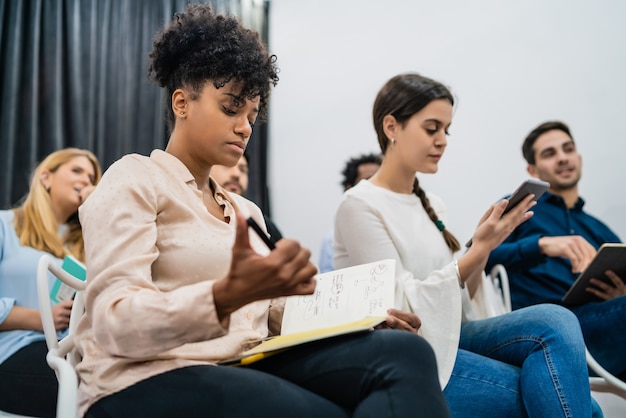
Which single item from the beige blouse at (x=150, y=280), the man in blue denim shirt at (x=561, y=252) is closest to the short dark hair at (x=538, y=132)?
the man in blue denim shirt at (x=561, y=252)

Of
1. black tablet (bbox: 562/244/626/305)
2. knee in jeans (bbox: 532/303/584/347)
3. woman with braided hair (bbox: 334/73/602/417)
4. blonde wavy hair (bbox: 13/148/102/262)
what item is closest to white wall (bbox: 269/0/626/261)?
black tablet (bbox: 562/244/626/305)

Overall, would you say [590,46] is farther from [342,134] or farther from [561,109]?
[342,134]

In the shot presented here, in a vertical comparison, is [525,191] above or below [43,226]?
above

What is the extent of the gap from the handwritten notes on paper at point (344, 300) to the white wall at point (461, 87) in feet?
6.20

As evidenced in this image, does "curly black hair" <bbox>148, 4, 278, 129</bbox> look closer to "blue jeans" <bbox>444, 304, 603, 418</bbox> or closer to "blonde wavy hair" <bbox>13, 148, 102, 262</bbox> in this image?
"blue jeans" <bbox>444, 304, 603, 418</bbox>

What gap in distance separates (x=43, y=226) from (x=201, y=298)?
1.29 m

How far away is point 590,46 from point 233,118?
2175mm

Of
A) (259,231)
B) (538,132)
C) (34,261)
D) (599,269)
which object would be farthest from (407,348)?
(538,132)

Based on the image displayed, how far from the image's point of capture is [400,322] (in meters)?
0.91

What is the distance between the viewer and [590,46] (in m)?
2.55

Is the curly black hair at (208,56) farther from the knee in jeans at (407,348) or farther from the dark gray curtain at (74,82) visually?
the dark gray curtain at (74,82)

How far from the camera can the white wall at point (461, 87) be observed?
2.53 meters

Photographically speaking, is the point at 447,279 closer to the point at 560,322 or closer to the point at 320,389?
the point at 560,322

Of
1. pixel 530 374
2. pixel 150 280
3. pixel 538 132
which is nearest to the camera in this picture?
pixel 150 280
